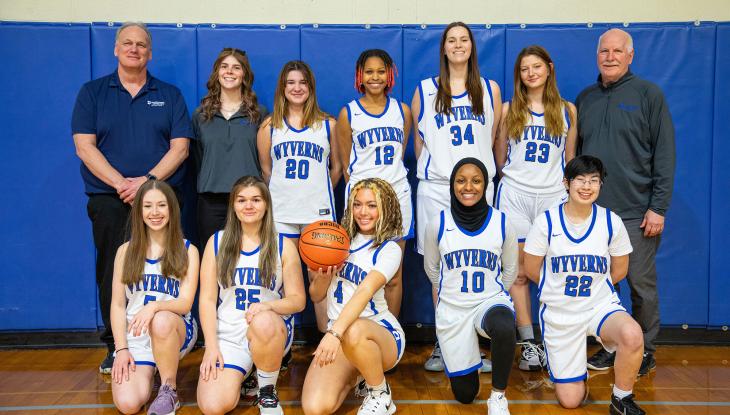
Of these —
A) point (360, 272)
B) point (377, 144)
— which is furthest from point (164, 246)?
point (377, 144)

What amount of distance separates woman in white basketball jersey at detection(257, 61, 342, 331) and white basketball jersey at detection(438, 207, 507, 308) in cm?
86

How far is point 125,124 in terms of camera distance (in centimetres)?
357

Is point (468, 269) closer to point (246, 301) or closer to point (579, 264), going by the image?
point (579, 264)

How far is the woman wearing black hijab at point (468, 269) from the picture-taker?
9.68ft

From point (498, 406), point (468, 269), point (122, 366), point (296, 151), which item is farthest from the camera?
point (296, 151)

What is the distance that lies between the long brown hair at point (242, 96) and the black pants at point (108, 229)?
2.30 feet

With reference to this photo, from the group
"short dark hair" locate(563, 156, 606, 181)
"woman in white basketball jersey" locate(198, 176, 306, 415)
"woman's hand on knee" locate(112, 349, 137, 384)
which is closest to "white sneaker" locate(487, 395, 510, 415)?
"woman in white basketball jersey" locate(198, 176, 306, 415)

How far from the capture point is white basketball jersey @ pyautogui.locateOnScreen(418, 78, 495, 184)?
3487mm

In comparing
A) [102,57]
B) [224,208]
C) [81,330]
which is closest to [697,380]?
[224,208]

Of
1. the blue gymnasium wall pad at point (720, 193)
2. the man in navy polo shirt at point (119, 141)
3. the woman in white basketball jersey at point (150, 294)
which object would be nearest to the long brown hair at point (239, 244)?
the woman in white basketball jersey at point (150, 294)

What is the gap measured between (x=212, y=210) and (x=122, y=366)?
1.04 m

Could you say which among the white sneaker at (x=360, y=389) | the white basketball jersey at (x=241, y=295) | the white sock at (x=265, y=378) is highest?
the white basketball jersey at (x=241, y=295)

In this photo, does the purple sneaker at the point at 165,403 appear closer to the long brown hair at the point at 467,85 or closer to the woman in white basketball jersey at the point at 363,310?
the woman in white basketball jersey at the point at 363,310

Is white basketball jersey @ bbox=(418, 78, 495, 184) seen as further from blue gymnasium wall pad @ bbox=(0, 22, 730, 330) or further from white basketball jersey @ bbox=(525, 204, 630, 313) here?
white basketball jersey @ bbox=(525, 204, 630, 313)
